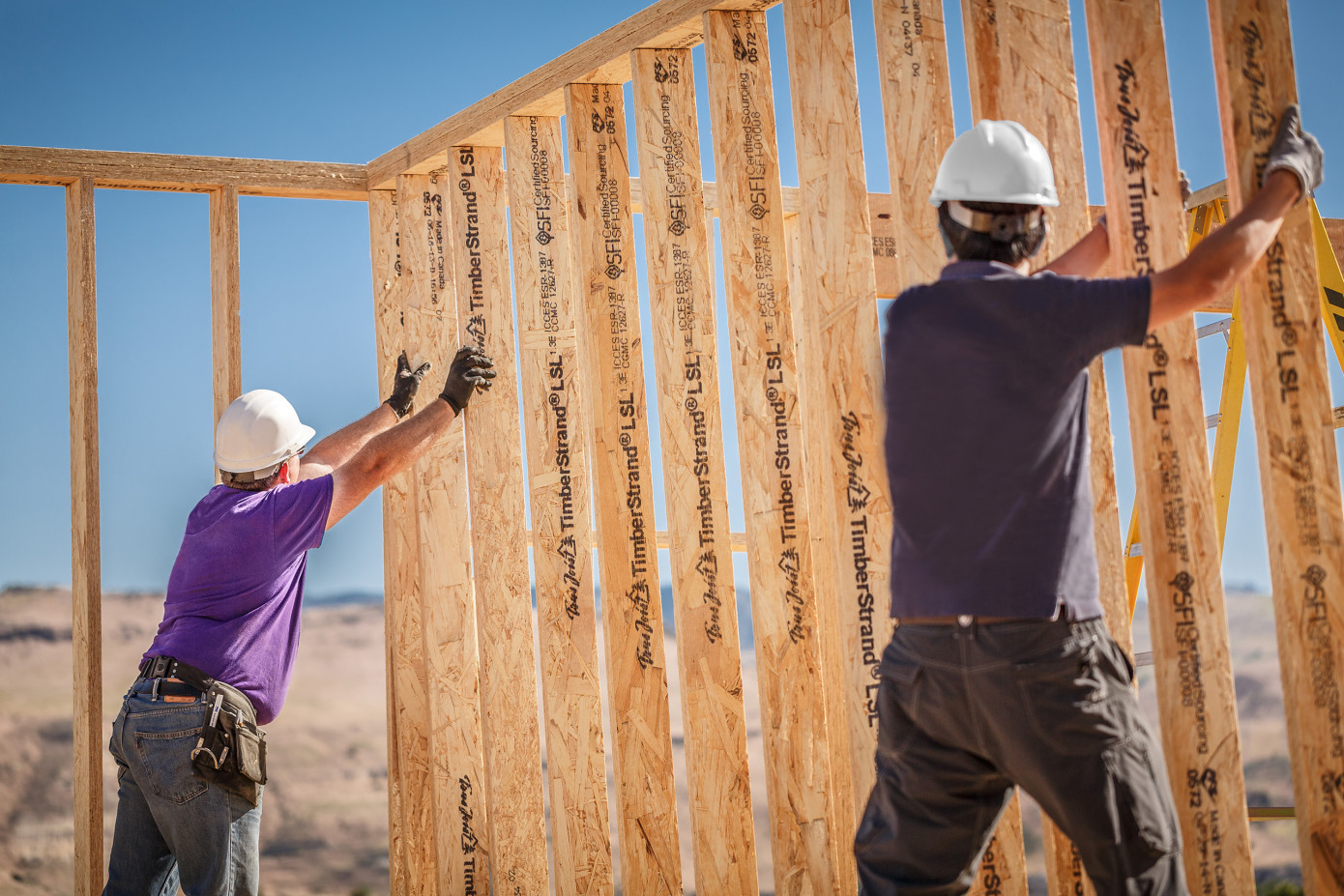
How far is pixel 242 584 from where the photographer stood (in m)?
3.63

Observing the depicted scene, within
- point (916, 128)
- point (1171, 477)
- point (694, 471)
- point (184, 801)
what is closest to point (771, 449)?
point (694, 471)

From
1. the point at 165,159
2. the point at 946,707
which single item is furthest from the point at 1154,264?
the point at 165,159

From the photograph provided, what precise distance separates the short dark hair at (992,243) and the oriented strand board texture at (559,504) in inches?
88.7

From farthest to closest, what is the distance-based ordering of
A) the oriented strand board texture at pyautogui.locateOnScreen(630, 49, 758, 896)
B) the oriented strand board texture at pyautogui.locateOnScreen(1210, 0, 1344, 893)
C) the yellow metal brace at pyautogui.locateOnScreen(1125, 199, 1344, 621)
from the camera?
the yellow metal brace at pyautogui.locateOnScreen(1125, 199, 1344, 621)
the oriented strand board texture at pyautogui.locateOnScreen(630, 49, 758, 896)
the oriented strand board texture at pyautogui.locateOnScreen(1210, 0, 1344, 893)

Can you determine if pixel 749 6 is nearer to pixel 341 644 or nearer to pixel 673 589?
pixel 673 589

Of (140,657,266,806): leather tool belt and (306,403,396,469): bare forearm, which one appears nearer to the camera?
(140,657,266,806): leather tool belt

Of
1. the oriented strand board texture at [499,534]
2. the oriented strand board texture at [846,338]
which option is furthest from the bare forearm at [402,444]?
the oriented strand board texture at [846,338]

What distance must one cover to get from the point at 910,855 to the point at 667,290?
229cm

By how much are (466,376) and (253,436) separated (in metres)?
0.92

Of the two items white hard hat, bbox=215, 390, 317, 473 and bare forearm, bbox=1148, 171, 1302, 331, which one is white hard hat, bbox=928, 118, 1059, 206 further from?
white hard hat, bbox=215, 390, 317, 473

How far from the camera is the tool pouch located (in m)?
3.40

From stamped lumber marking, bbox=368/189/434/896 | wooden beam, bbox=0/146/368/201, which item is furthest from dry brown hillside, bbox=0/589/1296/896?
wooden beam, bbox=0/146/368/201

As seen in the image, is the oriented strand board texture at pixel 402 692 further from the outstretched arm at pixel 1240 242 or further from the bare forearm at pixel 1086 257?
the outstretched arm at pixel 1240 242

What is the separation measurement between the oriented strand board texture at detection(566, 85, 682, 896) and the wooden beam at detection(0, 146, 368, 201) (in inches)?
57.2
